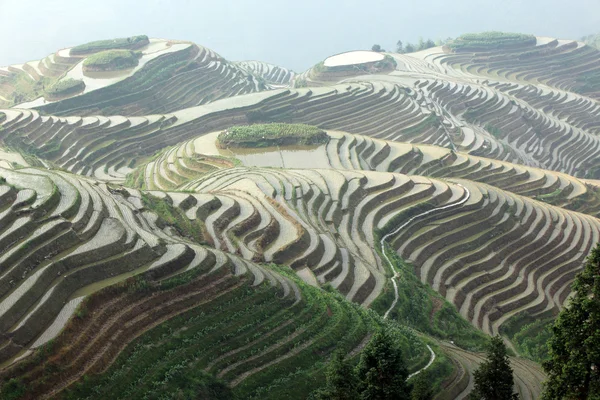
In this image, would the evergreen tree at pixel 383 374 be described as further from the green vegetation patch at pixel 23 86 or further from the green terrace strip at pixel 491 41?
the green terrace strip at pixel 491 41

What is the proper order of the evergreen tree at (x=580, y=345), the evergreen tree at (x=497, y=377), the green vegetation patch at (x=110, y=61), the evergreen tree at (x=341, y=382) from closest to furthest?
the evergreen tree at (x=580, y=345) < the evergreen tree at (x=341, y=382) < the evergreen tree at (x=497, y=377) < the green vegetation patch at (x=110, y=61)

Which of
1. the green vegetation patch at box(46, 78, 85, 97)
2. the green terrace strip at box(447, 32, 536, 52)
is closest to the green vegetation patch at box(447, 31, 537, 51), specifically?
the green terrace strip at box(447, 32, 536, 52)

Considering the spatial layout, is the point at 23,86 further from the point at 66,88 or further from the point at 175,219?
the point at 175,219

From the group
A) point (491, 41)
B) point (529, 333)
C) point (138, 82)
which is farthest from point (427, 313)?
point (491, 41)

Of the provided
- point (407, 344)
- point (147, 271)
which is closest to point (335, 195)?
point (407, 344)

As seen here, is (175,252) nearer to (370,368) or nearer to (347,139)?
(370,368)

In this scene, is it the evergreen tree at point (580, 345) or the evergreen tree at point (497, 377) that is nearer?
the evergreen tree at point (580, 345)

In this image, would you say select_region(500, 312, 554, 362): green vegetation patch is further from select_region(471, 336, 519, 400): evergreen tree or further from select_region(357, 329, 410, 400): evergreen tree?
select_region(357, 329, 410, 400): evergreen tree

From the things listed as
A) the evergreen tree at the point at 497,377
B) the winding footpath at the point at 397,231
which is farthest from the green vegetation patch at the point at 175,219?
the evergreen tree at the point at 497,377
